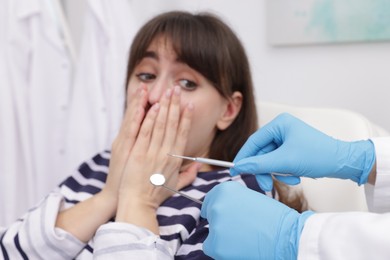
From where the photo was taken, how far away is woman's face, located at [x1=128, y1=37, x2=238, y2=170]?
3.46 feet

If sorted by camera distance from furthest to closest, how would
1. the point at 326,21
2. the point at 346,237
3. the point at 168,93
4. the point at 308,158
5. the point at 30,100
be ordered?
1. the point at 30,100
2. the point at 326,21
3. the point at 168,93
4. the point at 308,158
5. the point at 346,237

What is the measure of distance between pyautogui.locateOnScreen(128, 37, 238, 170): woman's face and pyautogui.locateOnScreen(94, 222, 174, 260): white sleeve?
1.06 feet

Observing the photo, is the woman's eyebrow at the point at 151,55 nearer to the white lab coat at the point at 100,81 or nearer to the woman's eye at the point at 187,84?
the woman's eye at the point at 187,84

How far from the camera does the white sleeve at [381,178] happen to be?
2.71 feet

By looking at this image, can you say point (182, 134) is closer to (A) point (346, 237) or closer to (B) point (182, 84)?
(B) point (182, 84)

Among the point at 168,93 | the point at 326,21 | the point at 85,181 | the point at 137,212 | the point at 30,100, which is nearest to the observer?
the point at 137,212

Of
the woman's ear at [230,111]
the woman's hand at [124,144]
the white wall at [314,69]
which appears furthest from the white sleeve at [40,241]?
the white wall at [314,69]

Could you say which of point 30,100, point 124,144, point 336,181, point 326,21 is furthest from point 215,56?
point 30,100

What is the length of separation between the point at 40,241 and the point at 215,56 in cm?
60

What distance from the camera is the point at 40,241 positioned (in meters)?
0.93

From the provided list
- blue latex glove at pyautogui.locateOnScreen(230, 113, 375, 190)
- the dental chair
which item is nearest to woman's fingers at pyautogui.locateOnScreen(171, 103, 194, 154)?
blue latex glove at pyautogui.locateOnScreen(230, 113, 375, 190)

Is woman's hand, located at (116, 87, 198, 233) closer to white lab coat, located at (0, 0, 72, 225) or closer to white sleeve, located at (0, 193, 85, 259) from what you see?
white sleeve, located at (0, 193, 85, 259)

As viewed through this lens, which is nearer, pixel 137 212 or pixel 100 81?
pixel 137 212

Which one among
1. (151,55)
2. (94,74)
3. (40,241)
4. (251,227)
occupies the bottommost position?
(40,241)
